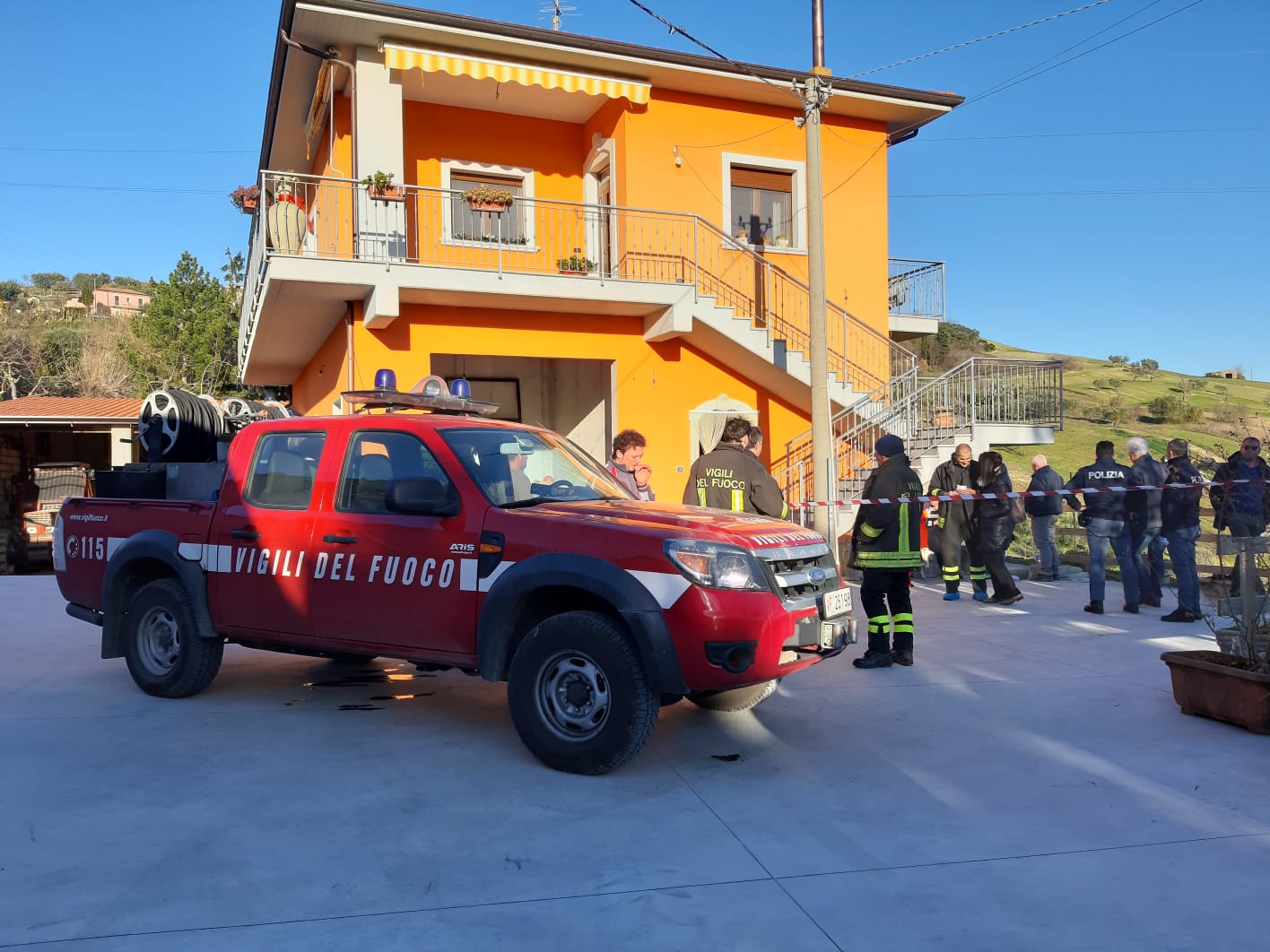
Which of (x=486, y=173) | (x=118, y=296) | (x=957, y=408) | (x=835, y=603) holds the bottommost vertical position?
(x=835, y=603)

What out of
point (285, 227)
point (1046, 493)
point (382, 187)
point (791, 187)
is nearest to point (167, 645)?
point (285, 227)

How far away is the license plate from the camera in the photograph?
520 cm

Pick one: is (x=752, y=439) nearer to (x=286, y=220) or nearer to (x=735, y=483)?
(x=735, y=483)

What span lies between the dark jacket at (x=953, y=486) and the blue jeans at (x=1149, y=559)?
1.78 metres

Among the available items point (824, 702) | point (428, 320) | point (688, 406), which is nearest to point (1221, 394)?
point (688, 406)

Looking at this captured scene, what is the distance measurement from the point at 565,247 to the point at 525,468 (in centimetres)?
1025

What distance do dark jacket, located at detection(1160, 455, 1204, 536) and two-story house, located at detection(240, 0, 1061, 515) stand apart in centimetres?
511

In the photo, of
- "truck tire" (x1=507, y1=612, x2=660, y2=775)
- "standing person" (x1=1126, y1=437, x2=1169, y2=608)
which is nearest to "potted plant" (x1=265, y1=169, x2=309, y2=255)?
"truck tire" (x1=507, y1=612, x2=660, y2=775)

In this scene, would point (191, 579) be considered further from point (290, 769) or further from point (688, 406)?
point (688, 406)

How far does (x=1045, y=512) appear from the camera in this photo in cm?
1234

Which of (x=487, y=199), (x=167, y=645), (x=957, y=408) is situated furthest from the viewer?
(x=957, y=408)

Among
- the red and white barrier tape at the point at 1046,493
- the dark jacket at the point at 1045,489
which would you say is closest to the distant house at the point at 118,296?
the dark jacket at the point at 1045,489

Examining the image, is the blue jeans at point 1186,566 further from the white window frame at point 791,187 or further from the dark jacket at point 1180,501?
the white window frame at point 791,187

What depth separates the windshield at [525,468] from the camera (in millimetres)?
5371
